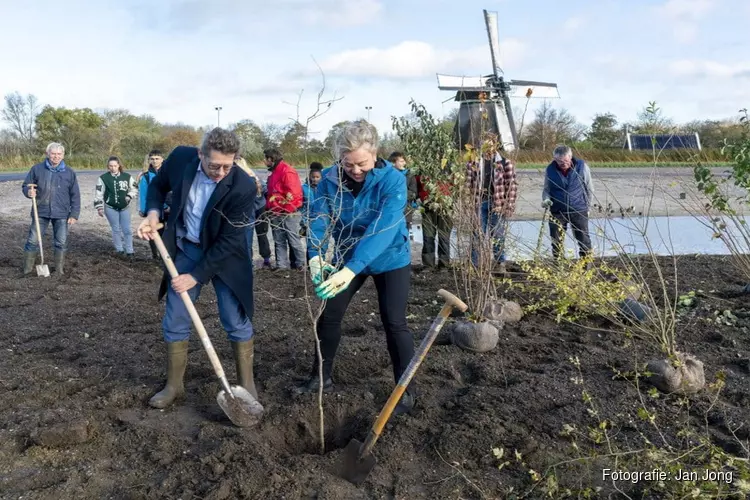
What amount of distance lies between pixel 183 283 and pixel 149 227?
0.39 meters

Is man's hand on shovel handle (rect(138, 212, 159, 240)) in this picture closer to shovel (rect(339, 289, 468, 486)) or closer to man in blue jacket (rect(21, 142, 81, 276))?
shovel (rect(339, 289, 468, 486))

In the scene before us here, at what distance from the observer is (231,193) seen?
3.82 m

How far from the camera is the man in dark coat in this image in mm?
3775

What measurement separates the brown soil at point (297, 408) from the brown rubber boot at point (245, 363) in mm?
124

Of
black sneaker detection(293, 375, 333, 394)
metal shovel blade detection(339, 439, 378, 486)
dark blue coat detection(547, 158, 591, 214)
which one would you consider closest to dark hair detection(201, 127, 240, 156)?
black sneaker detection(293, 375, 333, 394)

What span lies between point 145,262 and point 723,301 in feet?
24.7

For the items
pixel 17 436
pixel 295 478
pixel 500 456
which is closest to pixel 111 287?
pixel 17 436

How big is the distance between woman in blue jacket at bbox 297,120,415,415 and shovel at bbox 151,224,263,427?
0.62 metres

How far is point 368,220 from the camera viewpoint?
3.90 m

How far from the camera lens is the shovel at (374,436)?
3.25 m

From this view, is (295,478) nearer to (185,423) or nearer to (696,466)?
(185,423)

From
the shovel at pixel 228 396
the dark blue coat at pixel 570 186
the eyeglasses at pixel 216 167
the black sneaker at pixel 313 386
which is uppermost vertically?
the eyeglasses at pixel 216 167

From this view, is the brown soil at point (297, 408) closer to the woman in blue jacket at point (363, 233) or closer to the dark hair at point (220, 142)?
the woman in blue jacket at point (363, 233)

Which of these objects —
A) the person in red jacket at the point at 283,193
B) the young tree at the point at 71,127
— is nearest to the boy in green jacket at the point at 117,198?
the person in red jacket at the point at 283,193
